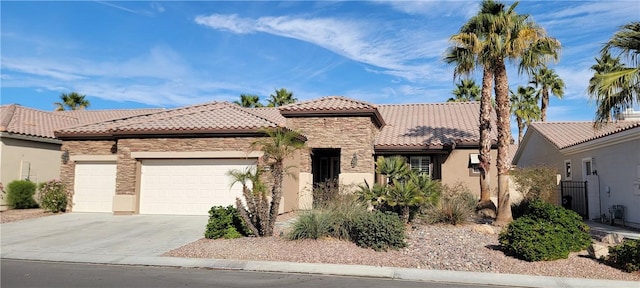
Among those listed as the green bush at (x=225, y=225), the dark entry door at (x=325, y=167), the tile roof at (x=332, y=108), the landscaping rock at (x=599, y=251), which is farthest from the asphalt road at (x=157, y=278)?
the dark entry door at (x=325, y=167)

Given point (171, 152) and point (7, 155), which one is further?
point (7, 155)

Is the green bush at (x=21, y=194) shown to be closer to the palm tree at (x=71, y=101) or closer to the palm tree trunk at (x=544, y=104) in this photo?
the palm tree at (x=71, y=101)

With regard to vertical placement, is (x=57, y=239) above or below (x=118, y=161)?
below

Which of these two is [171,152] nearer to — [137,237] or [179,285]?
[137,237]

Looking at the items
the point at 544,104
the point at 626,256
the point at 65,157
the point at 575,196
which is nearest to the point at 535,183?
the point at 575,196

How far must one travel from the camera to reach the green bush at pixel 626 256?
32.0 feet

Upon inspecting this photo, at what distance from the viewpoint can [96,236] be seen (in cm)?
1412

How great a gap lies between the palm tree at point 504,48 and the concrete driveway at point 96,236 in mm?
10789

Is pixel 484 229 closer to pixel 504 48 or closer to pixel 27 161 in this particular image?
pixel 504 48

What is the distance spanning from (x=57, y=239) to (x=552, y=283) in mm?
13158

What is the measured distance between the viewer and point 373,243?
462 inches

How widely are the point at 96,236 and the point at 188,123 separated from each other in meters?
6.53

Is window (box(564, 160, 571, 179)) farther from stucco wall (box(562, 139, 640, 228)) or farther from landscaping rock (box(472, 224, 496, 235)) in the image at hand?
landscaping rock (box(472, 224, 496, 235))

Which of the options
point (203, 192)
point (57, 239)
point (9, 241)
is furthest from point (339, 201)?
point (9, 241)
